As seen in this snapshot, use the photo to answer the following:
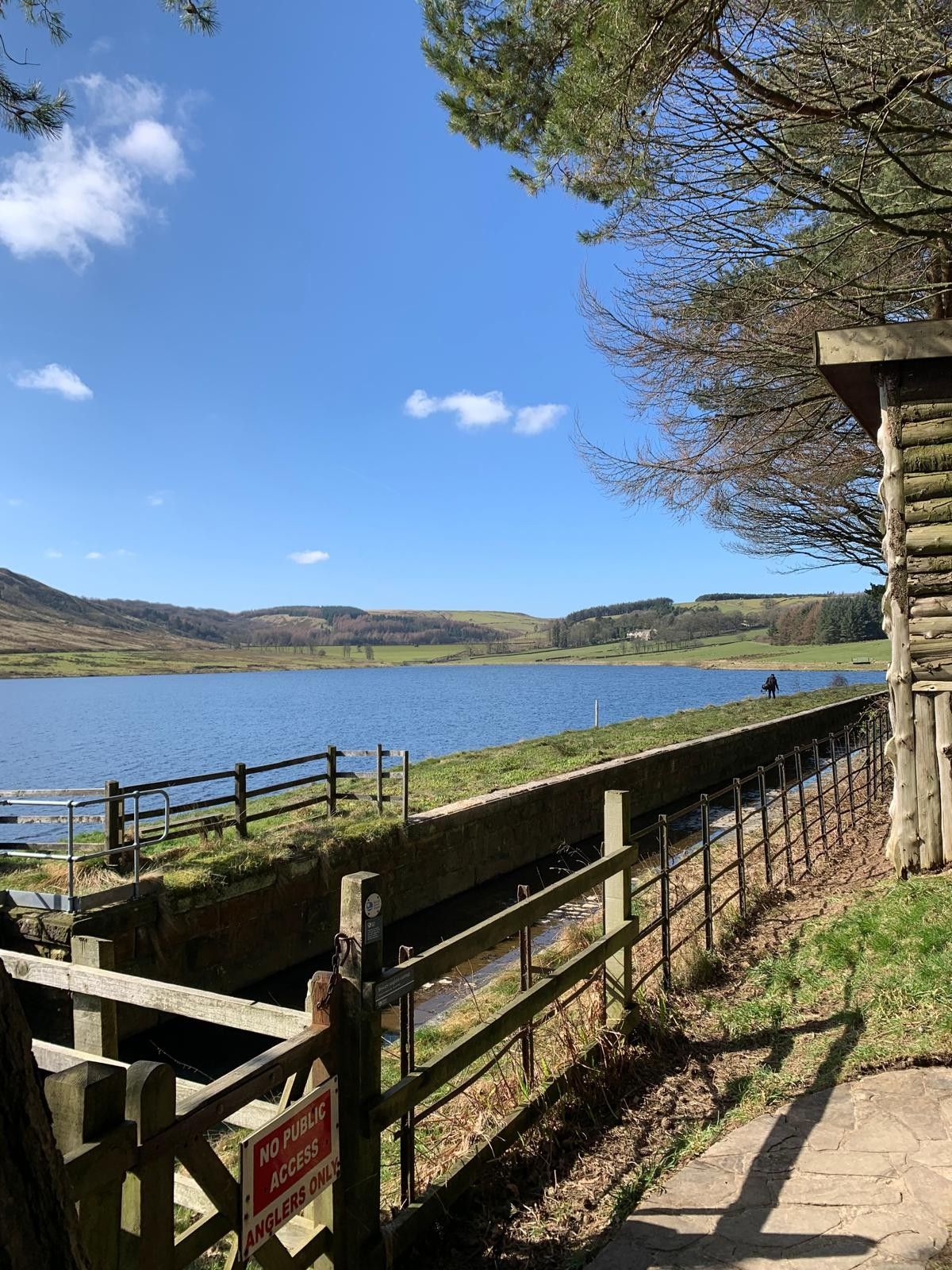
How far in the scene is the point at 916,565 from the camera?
6.73 meters

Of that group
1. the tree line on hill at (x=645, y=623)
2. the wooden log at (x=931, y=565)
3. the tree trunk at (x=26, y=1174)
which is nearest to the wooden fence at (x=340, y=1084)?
the tree trunk at (x=26, y=1174)

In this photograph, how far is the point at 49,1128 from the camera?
5.14 feet

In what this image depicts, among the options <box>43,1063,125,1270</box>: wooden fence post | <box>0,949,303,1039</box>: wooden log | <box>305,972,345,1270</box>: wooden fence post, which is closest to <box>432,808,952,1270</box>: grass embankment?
<box>305,972,345,1270</box>: wooden fence post

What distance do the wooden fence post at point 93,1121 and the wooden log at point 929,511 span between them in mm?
6723

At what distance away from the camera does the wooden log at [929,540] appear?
655 cm

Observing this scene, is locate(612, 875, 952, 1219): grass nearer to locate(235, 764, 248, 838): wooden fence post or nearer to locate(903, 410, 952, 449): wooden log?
locate(903, 410, 952, 449): wooden log

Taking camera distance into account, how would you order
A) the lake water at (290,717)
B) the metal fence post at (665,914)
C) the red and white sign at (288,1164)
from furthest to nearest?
1. the lake water at (290,717)
2. the metal fence post at (665,914)
3. the red and white sign at (288,1164)

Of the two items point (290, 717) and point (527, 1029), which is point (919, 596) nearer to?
point (527, 1029)

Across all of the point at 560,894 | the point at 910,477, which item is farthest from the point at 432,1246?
the point at 910,477

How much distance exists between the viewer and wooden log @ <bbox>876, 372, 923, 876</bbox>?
6742 millimetres

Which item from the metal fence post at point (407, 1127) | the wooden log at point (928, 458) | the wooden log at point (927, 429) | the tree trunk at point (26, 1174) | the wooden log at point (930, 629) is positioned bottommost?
the metal fence post at point (407, 1127)

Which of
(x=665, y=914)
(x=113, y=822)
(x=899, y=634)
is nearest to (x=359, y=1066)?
(x=665, y=914)

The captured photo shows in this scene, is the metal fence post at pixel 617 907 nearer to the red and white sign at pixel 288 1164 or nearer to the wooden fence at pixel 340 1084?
the wooden fence at pixel 340 1084

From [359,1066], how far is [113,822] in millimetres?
7278
